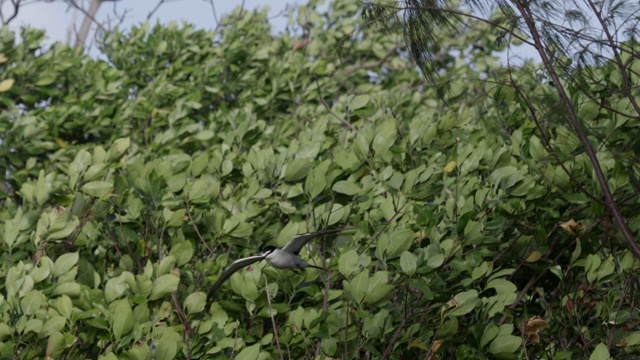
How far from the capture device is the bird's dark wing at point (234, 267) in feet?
13.3

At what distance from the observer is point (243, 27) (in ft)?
31.7

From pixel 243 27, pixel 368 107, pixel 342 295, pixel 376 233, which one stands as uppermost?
pixel 243 27

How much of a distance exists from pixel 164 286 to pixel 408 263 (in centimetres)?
112

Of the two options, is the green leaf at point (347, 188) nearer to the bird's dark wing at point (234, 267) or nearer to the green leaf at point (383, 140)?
the green leaf at point (383, 140)

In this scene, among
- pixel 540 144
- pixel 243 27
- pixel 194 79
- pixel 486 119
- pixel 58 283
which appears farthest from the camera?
pixel 243 27

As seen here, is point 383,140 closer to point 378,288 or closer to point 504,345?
point 378,288

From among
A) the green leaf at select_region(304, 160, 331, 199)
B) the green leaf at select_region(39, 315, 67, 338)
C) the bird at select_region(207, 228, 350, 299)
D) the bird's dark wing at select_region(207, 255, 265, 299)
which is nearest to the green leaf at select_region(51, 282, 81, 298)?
the green leaf at select_region(39, 315, 67, 338)

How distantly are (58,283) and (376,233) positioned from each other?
1.50 meters

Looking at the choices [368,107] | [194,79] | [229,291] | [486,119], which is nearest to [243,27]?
[194,79]

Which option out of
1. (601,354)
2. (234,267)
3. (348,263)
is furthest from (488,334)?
(234,267)

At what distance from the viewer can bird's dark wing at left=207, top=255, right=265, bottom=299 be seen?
407 centimetres

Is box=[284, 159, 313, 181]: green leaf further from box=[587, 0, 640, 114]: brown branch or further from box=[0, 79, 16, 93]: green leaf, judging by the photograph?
box=[0, 79, 16, 93]: green leaf

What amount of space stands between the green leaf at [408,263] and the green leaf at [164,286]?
1028 millimetres

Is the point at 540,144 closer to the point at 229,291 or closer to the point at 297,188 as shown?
the point at 297,188
